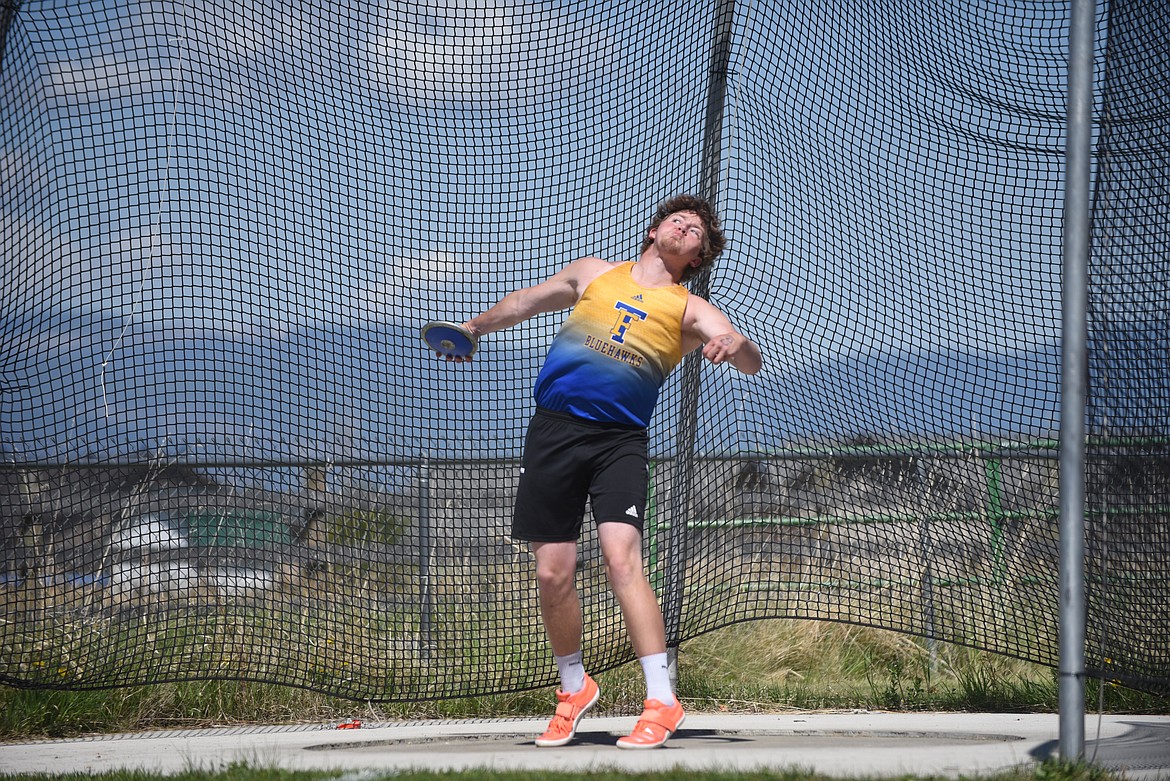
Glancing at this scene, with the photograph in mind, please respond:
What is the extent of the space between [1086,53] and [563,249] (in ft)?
8.91

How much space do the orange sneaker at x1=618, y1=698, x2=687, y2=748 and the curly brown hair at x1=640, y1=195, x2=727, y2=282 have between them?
5.53ft

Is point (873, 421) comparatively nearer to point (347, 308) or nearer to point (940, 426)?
point (940, 426)

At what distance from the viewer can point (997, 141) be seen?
5.21m

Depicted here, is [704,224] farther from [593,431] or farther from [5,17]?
[5,17]

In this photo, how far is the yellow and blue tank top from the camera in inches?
157

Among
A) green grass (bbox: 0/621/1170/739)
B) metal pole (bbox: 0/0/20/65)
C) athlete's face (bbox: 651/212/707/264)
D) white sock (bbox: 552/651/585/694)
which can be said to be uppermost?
metal pole (bbox: 0/0/20/65)

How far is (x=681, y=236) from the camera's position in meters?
Answer: 4.20

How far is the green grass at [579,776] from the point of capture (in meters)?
2.87

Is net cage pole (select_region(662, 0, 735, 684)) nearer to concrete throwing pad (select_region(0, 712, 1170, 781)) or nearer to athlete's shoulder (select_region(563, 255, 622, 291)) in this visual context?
concrete throwing pad (select_region(0, 712, 1170, 781))

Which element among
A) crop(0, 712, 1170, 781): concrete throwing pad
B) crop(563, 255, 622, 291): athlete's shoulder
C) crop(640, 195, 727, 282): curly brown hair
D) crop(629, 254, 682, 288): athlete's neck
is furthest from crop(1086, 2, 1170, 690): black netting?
crop(563, 255, 622, 291): athlete's shoulder

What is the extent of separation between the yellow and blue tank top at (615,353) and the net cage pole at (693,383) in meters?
1.04

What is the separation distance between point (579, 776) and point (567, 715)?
1.02 m

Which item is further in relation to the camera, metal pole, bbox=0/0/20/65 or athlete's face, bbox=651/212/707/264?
metal pole, bbox=0/0/20/65

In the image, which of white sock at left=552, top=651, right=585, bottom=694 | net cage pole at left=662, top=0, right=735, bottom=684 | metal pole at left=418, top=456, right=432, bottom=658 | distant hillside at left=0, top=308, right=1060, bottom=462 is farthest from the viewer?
metal pole at left=418, top=456, right=432, bottom=658
